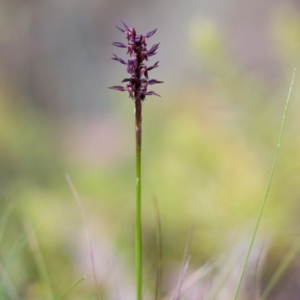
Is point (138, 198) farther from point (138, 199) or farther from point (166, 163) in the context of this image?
point (166, 163)

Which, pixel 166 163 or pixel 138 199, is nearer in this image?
pixel 138 199

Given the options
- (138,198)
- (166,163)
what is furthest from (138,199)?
(166,163)

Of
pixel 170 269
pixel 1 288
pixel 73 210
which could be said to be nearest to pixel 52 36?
pixel 73 210

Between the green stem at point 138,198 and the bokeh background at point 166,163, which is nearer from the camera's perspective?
the green stem at point 138,198

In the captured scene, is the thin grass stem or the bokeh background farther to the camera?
the bokeh background

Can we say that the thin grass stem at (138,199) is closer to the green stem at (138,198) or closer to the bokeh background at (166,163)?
the green stem at (138,198)

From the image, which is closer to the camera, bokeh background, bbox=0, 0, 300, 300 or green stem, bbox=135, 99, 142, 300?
green stem, bbox=135, 99, 142, 300

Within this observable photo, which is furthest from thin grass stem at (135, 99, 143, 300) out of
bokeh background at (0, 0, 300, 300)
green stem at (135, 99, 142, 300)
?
bokeh background at (0, 0, 300, 300)

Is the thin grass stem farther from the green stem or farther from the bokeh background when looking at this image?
the bokeh background

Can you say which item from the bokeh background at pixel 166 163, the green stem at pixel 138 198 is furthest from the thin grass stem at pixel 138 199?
the bokeh background at pixel 166 163
